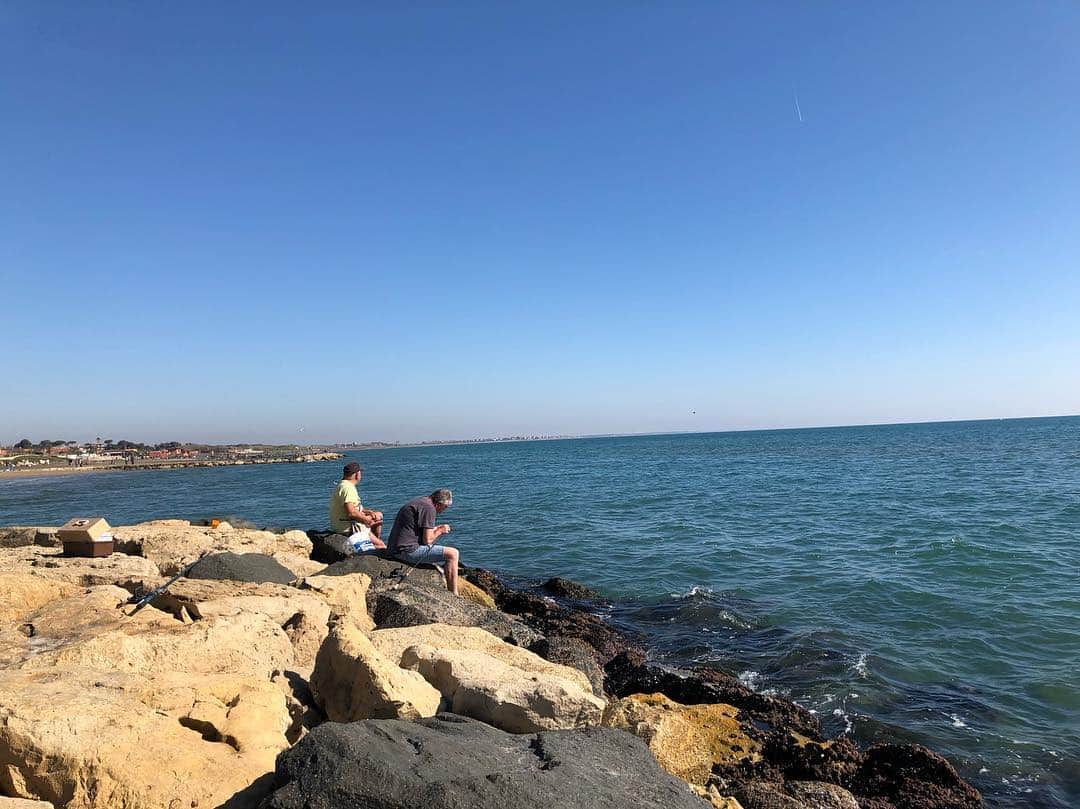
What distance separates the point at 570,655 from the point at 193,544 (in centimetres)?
754

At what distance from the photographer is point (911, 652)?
379 inches

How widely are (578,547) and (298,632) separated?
41.2 feet

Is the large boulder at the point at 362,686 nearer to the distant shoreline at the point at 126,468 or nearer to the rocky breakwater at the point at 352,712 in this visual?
the rocky breakwater at the point at 352,712

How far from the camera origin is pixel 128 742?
11.8 ft

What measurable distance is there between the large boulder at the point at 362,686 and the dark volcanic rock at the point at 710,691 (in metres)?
3.81

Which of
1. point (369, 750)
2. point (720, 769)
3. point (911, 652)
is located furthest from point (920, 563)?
point (369, 750)

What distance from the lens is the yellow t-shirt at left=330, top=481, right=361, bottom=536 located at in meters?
11.3

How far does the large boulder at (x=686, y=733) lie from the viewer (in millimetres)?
5660

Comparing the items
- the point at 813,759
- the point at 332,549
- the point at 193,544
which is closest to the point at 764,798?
the point at 813,759

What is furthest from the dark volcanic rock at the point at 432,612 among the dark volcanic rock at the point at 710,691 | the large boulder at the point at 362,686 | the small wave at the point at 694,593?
the small wave at the point at 694,593

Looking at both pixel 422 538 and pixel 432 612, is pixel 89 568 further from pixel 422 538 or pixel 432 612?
pixel 432 612

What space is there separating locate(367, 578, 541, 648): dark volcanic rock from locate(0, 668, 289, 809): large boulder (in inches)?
146

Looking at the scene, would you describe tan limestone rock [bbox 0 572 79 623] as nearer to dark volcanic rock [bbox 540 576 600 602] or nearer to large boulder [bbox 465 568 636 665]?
large boulder [bbox 465 568 636 665]

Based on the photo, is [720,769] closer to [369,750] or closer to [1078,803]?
[1078,803]
